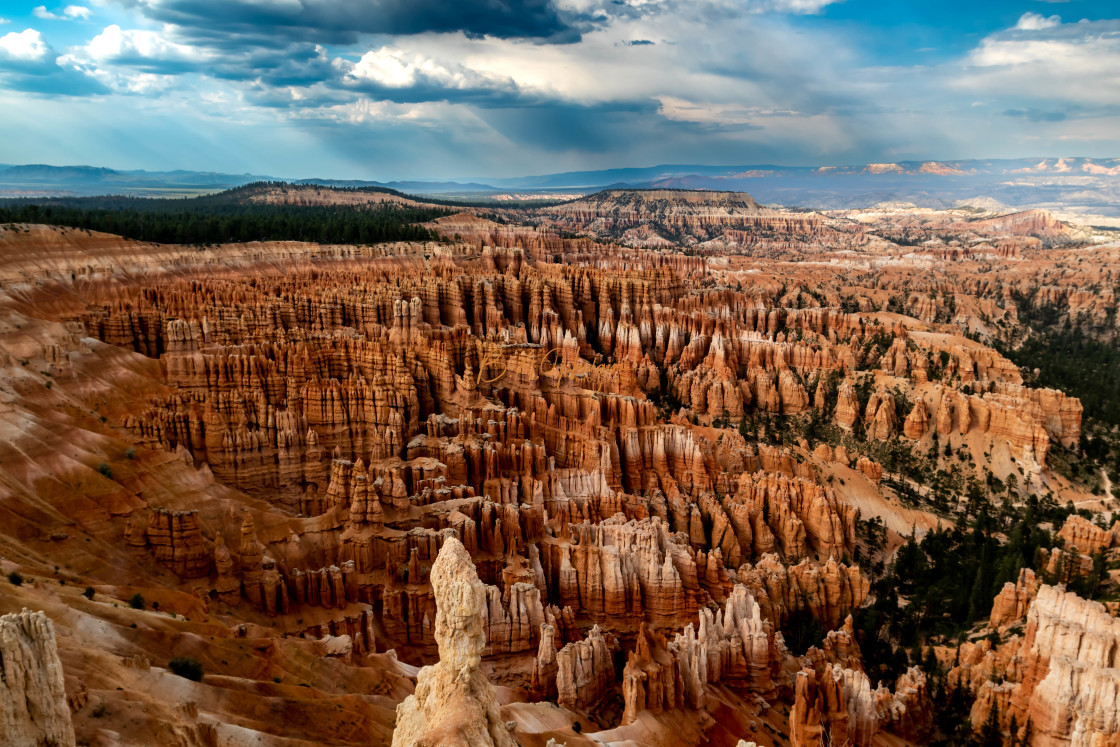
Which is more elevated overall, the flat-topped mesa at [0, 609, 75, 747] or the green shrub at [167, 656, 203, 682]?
the flat-topped mesa at [0, 609, 75, 747]

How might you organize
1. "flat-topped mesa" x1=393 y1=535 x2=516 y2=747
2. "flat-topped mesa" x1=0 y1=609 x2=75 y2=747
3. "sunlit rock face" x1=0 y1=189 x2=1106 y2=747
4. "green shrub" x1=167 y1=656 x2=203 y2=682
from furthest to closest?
"sunlit rock face" x1=0 y1=189 x2=1106 y2=747
"green shrub" x1=167 y1=656 x2=203 y2=682
"flat-topped mesa" x1=393 y1=535 x2=516 y2=747
"flat-topped mesa" x1=0 y1=609 x2=75 y2=747

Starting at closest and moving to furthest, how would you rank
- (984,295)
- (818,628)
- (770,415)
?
(818,628)
(770,415)
(984,295)

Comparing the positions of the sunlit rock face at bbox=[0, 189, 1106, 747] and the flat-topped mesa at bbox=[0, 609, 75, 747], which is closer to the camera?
the flat-topped mesa at bbox=[0, 609, 75, 747]

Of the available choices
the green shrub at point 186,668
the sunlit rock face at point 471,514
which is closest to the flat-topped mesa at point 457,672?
the sunlit rock face at point 471,514

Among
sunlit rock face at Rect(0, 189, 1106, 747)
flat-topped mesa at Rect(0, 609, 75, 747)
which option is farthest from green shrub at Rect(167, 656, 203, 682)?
flat-topped mesa at Rect(0, 609, 75, 747)

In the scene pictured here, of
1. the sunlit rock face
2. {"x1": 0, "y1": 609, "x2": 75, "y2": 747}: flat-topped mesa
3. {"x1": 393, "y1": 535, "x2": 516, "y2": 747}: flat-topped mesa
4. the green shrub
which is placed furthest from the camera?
the sunlit rock face

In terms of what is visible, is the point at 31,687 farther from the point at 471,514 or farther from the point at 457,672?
the point at 471,514

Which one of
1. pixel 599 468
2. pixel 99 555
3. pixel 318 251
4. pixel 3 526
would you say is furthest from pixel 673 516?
pixel 318 251

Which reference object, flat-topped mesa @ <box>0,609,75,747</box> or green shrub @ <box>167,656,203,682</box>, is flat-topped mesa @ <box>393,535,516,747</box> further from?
green shrub @ <box>167,656,203,682</box>

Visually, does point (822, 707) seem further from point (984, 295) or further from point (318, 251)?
point (984, 295)
